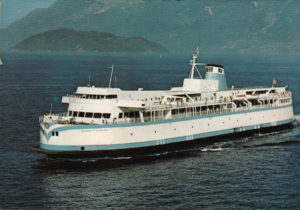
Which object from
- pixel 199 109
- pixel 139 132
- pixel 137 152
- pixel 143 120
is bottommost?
pixel 137 152

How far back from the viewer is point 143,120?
52094mm

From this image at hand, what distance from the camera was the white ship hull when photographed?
157ft

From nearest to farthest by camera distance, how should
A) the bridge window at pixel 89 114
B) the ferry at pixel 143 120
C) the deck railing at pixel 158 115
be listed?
1. the ferry at pixel 143 120
2. the deck railing at pixel 158 115
3. the bridge window at pixel 89 114

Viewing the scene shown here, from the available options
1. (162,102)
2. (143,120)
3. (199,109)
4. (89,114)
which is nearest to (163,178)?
(143,120)

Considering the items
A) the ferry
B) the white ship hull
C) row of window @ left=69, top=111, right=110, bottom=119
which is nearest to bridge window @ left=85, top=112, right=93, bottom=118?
row of window @ left=69, top=111, right=110, bottom=119

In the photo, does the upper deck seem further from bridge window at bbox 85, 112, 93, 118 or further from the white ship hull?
the white ship hull

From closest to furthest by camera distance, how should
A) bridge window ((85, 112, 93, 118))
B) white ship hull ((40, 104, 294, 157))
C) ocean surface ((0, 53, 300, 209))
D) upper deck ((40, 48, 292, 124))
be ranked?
ocean surface ((0, 53, 300, 209)) → white ship hull ((40, 104, 294, 157)) → upper deck ((40, 48, 292, 124)) → bridge window ((85, 112, 93, 118))

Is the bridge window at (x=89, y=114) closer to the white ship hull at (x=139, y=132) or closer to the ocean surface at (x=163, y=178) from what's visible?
the white ship hull at (x=139, y=132)

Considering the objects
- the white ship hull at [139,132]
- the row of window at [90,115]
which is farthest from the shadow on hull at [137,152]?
the row of window at [90,115]

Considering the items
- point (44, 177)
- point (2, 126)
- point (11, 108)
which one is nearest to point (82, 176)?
point (44, 177)

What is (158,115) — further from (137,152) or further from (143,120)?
(137,152)

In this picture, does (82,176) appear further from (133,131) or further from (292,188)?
(292,188)

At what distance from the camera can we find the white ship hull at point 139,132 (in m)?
47.9

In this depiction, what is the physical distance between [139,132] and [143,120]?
5.46ft
